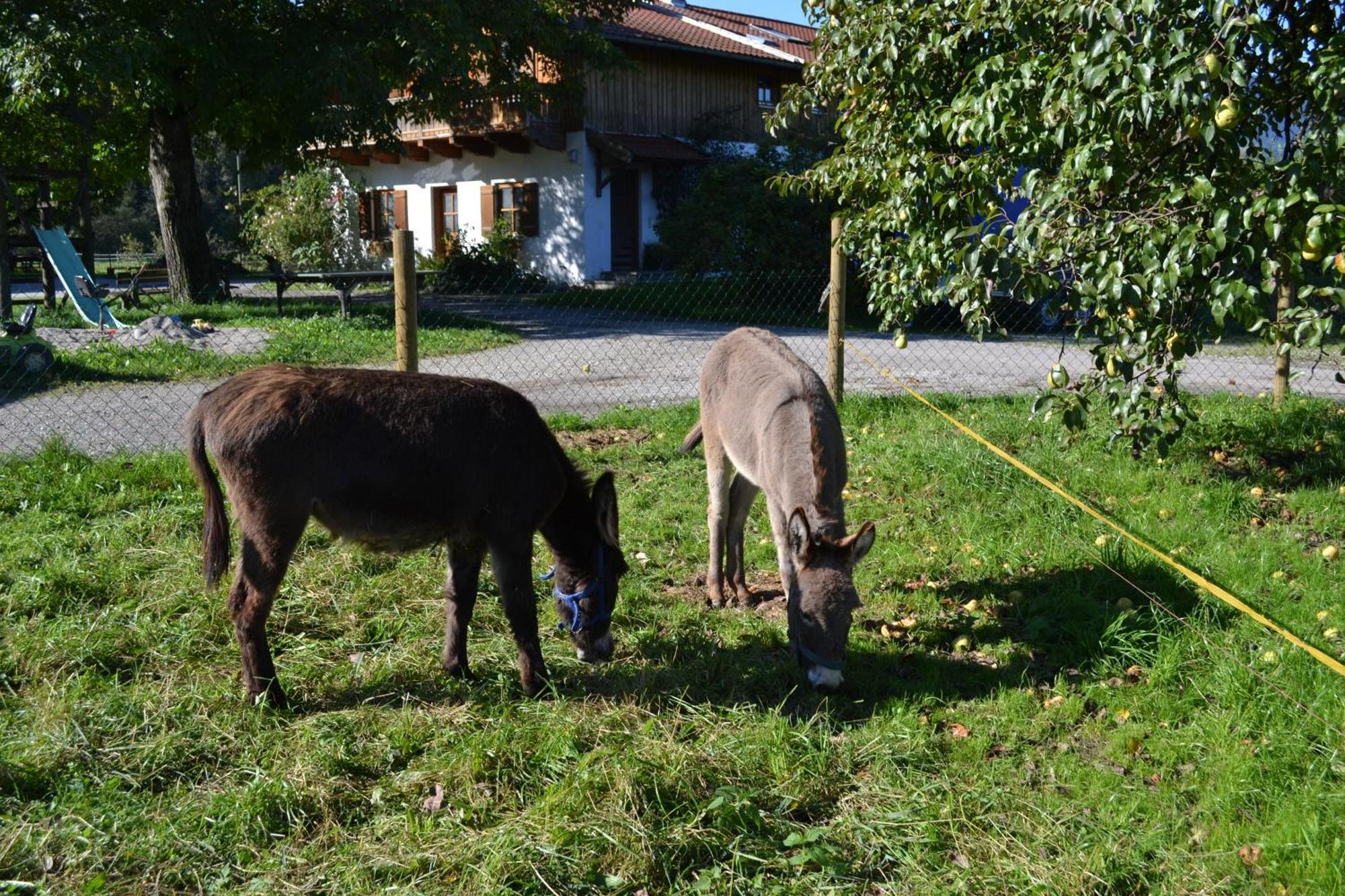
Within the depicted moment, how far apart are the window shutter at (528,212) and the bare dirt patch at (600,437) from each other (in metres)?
18.6

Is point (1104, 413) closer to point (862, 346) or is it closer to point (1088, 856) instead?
point (1088, 856)

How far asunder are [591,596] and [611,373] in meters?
7.90

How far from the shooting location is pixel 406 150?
2792cm

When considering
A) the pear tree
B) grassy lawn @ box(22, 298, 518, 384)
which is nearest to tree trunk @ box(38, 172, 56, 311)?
grassy lawn @ box(22, 298, 518, 384)

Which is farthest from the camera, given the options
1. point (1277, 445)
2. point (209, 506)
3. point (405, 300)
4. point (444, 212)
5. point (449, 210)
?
point (444, 212)

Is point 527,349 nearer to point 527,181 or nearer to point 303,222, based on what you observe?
point 527,181

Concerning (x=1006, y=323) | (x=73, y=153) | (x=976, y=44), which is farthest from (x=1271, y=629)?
(x=73, y=153)

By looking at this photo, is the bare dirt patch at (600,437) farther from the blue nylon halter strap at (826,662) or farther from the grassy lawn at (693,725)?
the blue nylon halter strap at (826,662)

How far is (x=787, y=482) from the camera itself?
4566 mm

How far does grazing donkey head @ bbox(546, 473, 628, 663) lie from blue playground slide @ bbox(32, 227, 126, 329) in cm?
1274

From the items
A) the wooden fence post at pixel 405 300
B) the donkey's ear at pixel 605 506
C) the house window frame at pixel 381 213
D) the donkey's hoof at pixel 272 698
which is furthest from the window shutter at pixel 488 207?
the donkey's hoof at pixel 272 698

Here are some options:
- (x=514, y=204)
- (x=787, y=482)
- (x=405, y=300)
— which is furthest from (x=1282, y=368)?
(x=514, y=204)

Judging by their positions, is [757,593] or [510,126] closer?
[757,593]

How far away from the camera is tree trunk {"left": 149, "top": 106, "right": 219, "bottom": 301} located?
58.3 feet
